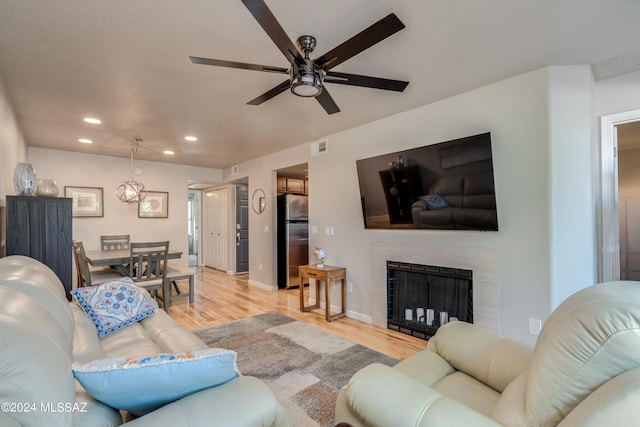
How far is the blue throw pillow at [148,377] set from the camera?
0.94 m

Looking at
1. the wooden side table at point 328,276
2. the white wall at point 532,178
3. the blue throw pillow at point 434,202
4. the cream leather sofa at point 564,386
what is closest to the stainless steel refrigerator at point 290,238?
the wooden side table at point 328,276

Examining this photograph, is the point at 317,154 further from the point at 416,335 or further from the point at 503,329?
the point at 503,329

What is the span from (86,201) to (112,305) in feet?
14.0

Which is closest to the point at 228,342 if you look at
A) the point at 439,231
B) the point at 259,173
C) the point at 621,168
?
the point at 439,231

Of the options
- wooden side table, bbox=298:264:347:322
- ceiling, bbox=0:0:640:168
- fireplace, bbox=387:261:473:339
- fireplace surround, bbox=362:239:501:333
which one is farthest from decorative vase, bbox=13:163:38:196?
fireplace, bbox=387:261:473:339

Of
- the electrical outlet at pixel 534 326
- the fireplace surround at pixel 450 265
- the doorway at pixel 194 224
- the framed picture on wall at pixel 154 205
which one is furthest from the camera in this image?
the doorway at pixel 194 224

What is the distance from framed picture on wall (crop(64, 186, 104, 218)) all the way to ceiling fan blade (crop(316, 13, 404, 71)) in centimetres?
550

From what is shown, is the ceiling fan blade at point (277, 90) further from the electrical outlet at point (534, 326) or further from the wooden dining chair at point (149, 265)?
the electrical outlet at point (534, 326)

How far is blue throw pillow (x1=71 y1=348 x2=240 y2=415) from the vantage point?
939 millimetres

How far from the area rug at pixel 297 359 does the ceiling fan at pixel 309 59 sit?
2069 millimetres

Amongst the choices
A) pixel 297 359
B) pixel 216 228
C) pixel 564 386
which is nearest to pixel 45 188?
pixel 297 359

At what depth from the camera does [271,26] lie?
57.3 inches

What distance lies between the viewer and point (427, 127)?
3.19 m

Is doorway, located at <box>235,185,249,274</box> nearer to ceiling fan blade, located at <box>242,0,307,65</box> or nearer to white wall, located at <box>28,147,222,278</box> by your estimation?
white wall, located at <box>28,147,222,278</box>
